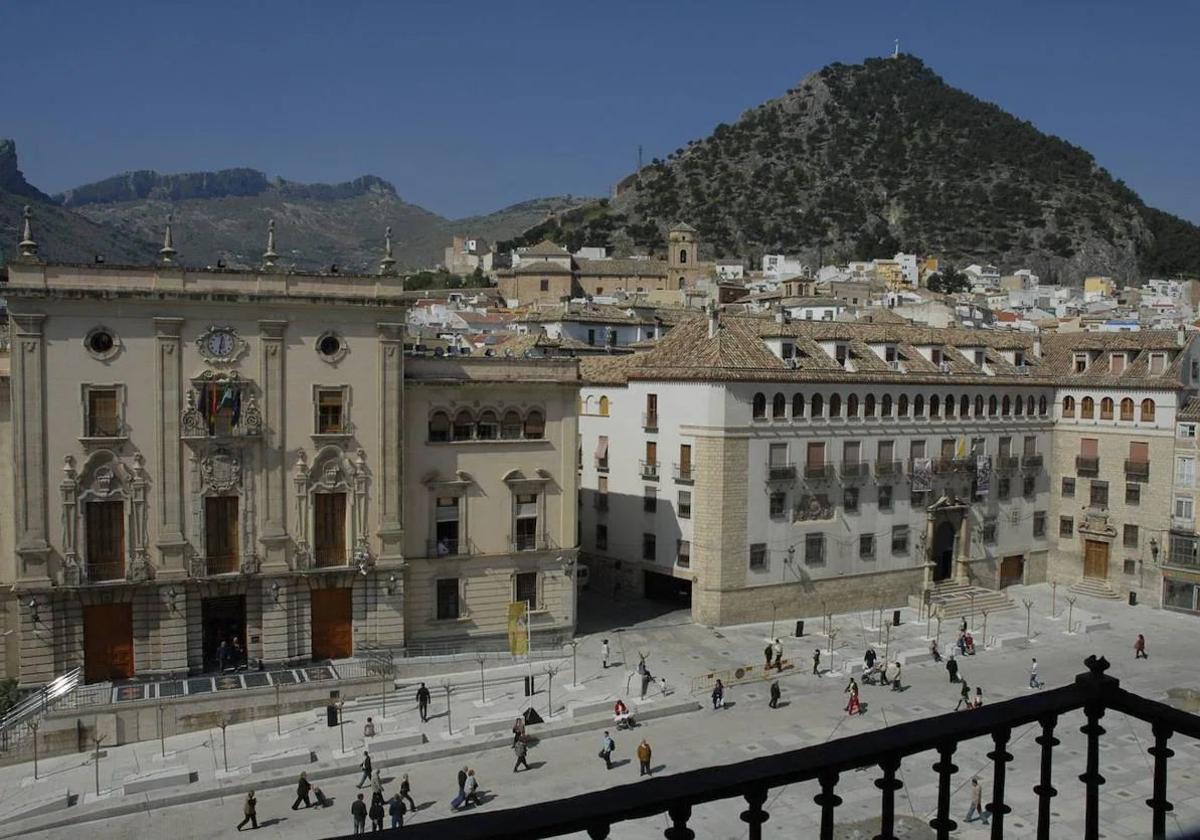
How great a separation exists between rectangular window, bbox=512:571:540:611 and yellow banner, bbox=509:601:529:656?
97cm

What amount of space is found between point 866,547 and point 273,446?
26.7m

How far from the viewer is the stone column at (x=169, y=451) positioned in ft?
111

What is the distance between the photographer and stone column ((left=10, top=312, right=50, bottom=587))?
105 feet

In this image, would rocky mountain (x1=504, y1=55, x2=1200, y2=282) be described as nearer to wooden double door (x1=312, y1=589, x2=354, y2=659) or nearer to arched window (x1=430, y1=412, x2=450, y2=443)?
arched window (x1=430, y1=412, x2=450, y2=443)

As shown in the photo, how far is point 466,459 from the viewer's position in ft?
127

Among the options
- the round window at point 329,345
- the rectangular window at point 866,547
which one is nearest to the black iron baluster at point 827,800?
the round window at point 329,345

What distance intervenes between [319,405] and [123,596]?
8.63m

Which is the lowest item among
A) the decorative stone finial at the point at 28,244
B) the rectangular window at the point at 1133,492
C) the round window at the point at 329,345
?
the rectangular window at the point at 1133,492

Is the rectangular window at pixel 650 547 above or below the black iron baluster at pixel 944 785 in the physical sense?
below

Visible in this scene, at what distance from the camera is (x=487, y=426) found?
39156 millimetres

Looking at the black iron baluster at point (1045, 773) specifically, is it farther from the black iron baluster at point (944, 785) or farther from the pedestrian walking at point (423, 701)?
the pedestrian walking at point (423, 701)

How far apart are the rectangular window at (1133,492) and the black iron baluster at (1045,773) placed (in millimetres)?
51838

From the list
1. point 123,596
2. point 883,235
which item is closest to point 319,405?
point 123,596

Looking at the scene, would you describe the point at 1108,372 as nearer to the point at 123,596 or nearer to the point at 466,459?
the point at 466,459
